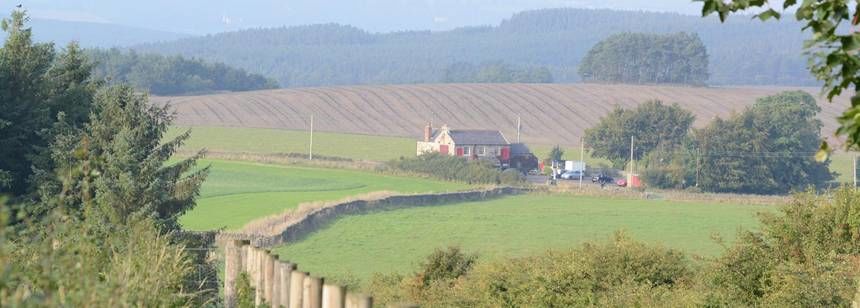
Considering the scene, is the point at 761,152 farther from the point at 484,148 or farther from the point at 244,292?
the point at 244,292

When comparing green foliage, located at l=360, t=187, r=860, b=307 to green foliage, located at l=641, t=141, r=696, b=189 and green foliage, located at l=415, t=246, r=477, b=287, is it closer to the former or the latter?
green foliage, located at l=415, t=246, r=477, b=287

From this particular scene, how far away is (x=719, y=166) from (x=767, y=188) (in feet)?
10.9

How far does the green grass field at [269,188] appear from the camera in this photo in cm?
6219

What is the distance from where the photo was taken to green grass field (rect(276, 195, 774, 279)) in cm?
4734

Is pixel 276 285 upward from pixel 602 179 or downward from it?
upward

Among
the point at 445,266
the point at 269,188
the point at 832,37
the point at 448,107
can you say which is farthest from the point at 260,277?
the point at 448,107

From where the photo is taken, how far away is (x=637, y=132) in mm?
113312

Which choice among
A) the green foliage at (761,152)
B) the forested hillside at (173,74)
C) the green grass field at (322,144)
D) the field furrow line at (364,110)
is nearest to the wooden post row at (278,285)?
the green foliage at (761,152)

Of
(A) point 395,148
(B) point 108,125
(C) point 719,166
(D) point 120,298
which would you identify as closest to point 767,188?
(C) point 719,166

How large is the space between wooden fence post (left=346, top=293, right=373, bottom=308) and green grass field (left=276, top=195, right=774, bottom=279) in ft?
106

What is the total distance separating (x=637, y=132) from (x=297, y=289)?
10557 centimetres

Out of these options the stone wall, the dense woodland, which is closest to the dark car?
the dense woodland

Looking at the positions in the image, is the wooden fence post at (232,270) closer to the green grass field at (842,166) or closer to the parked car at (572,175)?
the parked car at (572,175)

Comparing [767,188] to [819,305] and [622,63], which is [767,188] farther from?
[622,63]
